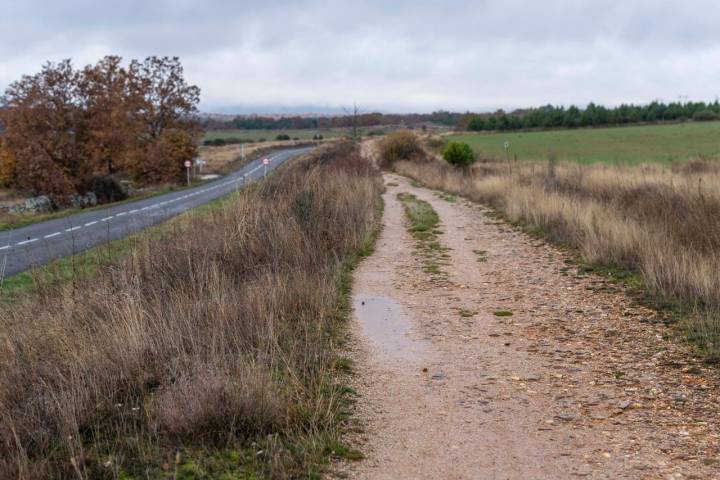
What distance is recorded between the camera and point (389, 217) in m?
20.9

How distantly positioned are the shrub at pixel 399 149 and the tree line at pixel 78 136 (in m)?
16.8

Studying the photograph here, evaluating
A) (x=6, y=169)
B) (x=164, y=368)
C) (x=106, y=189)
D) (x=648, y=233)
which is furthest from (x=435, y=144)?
(x=164, y=368)

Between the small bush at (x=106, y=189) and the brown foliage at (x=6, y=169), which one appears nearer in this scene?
the small bush at (x=106, y=189)

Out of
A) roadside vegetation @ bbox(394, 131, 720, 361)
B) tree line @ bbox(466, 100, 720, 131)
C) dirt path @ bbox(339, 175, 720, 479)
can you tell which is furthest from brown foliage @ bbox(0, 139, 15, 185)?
tree line @ bbox(466, 100, 720, 131)

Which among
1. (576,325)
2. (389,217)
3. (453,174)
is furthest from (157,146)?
(576,325)

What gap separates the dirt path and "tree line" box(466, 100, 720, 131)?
11219cm

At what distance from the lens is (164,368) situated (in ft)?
18.1

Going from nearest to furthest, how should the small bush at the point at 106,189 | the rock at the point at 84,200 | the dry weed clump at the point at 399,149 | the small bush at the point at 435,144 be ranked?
the rock at the point at 84,200
the small bush at the point at 106,189
the dry weed clump at the point at 399,149
the small bush at the point at 435,144

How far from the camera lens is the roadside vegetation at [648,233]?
796 centimetres

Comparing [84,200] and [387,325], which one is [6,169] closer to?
[84,200]

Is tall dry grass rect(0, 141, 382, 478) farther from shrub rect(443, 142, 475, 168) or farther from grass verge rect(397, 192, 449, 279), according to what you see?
shrub rect(443, 142, 475, 168)

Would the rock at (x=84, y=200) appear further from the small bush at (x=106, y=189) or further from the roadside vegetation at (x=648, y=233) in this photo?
the roadside vegetation at (x=648, y=233)

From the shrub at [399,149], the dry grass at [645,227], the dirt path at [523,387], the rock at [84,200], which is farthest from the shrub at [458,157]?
the dirt path at [523,387]

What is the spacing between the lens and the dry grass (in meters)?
8.21
